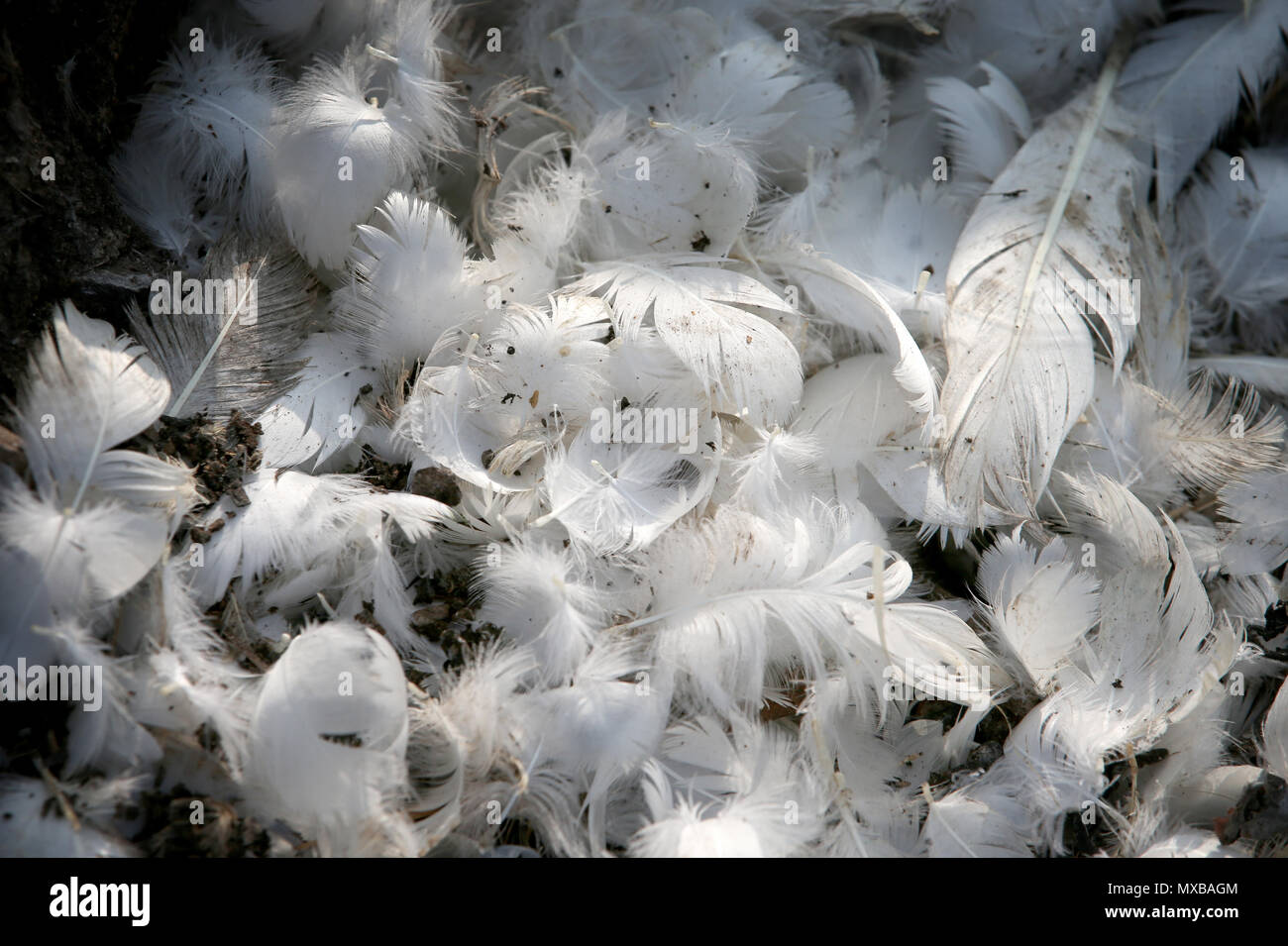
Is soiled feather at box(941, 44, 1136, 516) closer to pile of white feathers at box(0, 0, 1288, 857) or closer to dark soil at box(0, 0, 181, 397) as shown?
pile of white feathers at box(0, 0, 1288, 857)

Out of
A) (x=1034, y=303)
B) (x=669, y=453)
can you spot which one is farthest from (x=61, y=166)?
(x=1034, y=303)

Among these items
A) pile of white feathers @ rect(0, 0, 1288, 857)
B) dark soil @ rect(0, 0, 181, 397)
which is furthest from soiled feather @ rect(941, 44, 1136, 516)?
dark soil @ rect(0, 0, 181, 397)

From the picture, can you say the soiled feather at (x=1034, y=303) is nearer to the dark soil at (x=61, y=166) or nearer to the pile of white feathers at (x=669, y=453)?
the pile of white feathers at (x=669, y=453)

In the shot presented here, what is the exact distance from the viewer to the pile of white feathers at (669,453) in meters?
1.32

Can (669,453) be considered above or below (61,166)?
below

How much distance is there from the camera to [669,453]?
1574 millimetres

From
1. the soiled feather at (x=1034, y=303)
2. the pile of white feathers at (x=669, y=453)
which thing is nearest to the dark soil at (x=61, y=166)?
the pile of white feathers at (x=669, y=453)

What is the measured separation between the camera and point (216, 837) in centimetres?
125

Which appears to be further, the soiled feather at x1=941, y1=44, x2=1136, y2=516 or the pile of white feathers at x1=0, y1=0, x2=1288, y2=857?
the soiled feather at x1=941, y1=44, x2=1136, y2=516

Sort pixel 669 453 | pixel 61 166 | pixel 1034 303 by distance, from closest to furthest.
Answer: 1. pixel 61 166
2. pixel 669 453
3. pixel 1034 303

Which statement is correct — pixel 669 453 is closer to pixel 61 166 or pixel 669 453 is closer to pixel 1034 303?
pixel 1034 303

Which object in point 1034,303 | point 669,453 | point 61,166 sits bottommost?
point 669,453

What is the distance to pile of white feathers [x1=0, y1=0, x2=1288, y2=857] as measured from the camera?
132cm
